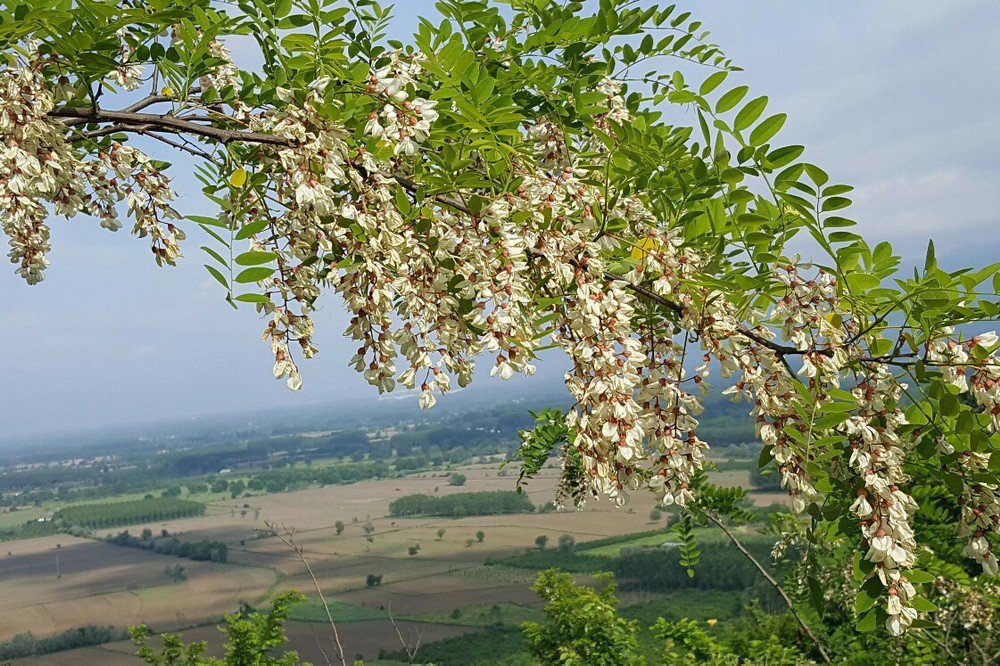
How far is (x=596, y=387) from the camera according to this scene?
1.07 m

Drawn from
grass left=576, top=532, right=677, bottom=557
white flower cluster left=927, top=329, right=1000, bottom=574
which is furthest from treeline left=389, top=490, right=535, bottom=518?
white flower cluster left=927, top=329, right=1000, bottom=574

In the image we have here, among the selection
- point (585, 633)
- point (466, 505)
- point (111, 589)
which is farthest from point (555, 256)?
point (111, 589)

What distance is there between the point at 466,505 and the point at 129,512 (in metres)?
24.7

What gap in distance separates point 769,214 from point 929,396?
43 centimetres

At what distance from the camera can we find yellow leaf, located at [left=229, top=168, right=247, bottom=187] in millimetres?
1150

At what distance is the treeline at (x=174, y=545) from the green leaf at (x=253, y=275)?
3903 centimetres

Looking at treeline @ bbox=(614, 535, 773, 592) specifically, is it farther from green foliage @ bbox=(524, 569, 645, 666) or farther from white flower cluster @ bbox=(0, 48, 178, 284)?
white flower cluster @ bbox=(0, 48, 178, 284)

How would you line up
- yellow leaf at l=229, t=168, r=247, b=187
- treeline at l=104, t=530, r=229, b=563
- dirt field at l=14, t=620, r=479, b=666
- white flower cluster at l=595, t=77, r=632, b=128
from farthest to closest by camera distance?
treeline at l=104, t=530, r=229, b=563 → dirt field at l=14, t=620, r=479, b=666 → white flower cluster at l=595, t=77, r=632, b=128 → yellow leaf at l=229, t=168, r=247, b=187

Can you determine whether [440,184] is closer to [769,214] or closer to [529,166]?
[529,166]

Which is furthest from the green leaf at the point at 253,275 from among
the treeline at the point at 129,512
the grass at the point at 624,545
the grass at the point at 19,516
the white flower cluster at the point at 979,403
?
the grass at the point at 19,516

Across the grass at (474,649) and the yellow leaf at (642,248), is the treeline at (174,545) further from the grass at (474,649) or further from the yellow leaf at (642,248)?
the yellow leaf at (642,248)

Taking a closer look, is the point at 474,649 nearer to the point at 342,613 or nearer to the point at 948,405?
the point at 342,613

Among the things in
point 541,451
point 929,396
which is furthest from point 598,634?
point 929,396

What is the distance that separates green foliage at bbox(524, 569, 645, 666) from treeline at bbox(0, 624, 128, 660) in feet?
91.6
